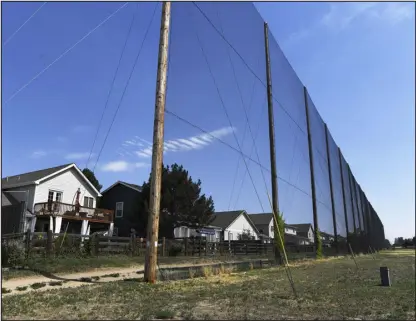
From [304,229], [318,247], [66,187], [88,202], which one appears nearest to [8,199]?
[66,187]

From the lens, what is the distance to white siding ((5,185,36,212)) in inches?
1113

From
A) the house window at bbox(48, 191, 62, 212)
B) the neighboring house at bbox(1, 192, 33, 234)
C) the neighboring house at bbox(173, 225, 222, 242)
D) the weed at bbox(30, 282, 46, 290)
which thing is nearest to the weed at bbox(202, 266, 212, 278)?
the weed at bbox(30, 282, 46, 290)

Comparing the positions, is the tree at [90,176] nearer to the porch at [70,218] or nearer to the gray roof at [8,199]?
the porch at [70,218]

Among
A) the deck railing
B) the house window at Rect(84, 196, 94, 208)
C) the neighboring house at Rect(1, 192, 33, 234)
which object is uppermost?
the house window at Rect(84, 196, 94, 208)

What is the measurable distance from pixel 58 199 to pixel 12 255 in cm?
1986

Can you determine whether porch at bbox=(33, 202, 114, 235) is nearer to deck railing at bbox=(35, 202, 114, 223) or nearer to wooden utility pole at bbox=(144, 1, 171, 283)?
deck railing at bbox=(35, 202, 114, 223)

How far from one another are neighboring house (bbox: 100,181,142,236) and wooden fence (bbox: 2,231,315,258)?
1158cm

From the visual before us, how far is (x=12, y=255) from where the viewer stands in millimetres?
11445

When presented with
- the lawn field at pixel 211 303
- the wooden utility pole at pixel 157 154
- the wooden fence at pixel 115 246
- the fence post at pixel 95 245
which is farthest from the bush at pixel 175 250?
the lawn field at pixel 211 303

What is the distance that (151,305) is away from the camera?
19.4ft

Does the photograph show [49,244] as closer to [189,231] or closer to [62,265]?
[62,265]

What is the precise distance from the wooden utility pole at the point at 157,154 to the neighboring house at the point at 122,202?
25.1 metres

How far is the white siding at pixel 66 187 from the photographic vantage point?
29.1 meters

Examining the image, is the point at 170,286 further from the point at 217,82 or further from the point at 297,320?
the point at 217,82
